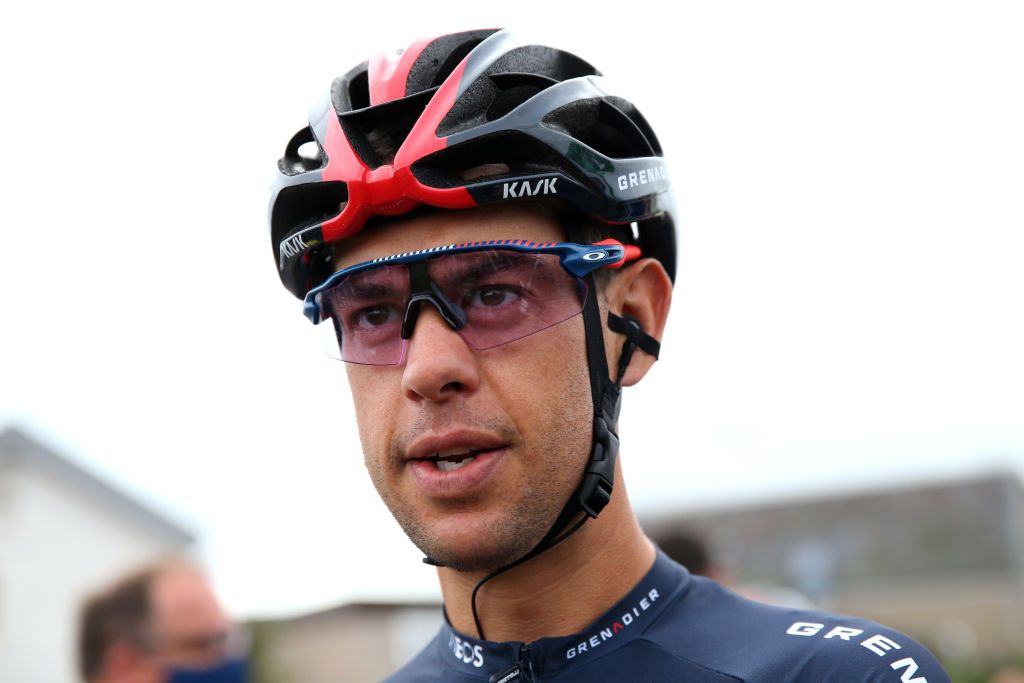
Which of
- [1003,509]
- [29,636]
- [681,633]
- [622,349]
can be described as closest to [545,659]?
[681,633]

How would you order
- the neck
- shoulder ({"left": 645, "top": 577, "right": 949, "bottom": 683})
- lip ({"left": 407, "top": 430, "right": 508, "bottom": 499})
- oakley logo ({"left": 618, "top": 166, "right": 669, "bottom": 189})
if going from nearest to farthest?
shoulder ({"left": 645, "top": 577, "right": 949, "bottom": 683}) → lip ({"left": 407, "top": 430, "right": 508, "bottom": 499}) → the neck → oakley logo ({"left": 618, "top": 166, "right": 669, "bottom": 189})

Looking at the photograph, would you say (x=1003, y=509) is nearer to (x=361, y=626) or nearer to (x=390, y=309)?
(x=361, y=626)

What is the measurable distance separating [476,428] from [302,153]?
1078mm

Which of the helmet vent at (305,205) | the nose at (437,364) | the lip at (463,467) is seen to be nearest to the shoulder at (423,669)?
the lip at (463,467)

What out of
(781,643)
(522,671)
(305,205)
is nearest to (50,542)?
(305,205)

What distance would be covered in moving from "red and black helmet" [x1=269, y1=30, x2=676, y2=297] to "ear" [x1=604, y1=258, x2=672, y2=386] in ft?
0.32

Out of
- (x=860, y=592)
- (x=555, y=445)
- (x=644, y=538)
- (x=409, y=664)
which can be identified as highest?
(x=555, y=445)

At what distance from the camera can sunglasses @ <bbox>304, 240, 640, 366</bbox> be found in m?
2.78

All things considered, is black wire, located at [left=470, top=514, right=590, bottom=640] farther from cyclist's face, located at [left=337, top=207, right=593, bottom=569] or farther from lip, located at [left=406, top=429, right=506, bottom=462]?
lip, located at [left=406, top=429, right=506, bottom=462]

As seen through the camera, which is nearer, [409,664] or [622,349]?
[622,349]

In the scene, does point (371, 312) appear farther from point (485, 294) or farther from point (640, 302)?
point (640, 302)

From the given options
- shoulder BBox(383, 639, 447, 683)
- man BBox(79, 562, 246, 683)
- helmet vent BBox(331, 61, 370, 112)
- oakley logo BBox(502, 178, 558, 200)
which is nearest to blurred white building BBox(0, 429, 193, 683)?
man BBox(79, 562, 246, 683)

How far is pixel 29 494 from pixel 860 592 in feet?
79.8

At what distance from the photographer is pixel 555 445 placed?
2.78 meters
